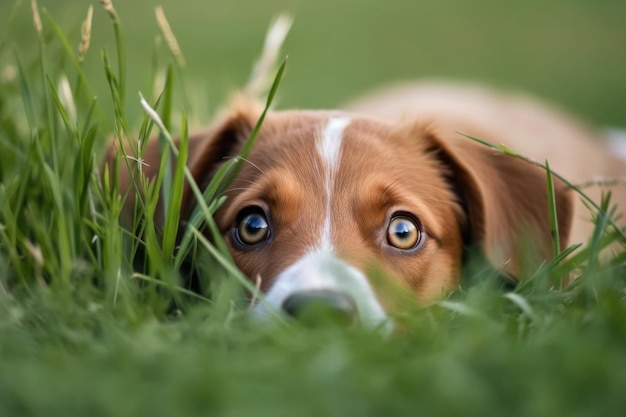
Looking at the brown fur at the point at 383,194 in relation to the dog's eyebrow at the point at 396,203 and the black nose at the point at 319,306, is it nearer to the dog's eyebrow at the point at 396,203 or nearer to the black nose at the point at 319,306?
the dog's eyebrow at the point at 396,203

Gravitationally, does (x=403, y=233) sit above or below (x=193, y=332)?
above

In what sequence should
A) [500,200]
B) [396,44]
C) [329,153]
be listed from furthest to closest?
[396,44]
[500,200]
[329,153]

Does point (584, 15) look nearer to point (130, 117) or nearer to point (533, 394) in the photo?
point (130, 117)

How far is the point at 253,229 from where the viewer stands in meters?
3.05

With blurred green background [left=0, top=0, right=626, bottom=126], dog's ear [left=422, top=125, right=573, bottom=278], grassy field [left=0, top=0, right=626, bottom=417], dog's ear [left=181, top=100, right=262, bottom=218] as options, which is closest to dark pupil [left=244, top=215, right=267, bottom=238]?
grassy field [left=0, top=0, right=626, bottom=417]

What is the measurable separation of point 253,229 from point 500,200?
1125 mm

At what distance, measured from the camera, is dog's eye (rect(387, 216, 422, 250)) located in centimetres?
307

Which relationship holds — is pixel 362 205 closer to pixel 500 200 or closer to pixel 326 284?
pixel 326 284

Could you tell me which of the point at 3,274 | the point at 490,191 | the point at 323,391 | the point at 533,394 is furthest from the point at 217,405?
the point at 490,191

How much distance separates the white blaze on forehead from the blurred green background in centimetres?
312

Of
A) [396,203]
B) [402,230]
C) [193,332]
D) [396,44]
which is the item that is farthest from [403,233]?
[396,44]

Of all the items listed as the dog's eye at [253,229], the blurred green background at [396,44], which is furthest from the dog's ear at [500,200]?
the blurred green background at [396,44]

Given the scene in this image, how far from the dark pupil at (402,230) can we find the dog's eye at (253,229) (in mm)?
494

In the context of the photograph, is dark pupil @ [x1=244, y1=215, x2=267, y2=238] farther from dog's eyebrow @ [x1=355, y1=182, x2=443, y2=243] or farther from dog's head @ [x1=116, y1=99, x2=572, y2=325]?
dog's eyebrow @ [x1=355, y1=182, x2=443, y2=243]
